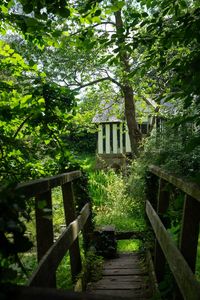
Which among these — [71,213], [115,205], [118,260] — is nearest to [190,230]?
[71,213]

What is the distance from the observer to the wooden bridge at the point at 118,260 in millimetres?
1551

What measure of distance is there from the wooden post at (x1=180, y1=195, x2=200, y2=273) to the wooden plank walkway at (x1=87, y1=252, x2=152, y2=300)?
1488mm

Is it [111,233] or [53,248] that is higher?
[53,248]

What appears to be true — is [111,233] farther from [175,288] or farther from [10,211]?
[10,211]

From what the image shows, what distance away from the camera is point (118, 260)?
235 inches

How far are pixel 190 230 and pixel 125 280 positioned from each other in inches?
103

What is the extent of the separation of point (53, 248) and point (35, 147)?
1.57m

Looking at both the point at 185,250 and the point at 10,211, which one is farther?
the point at 185,250

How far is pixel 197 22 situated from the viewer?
2.54 m

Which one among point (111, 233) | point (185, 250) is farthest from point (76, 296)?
point (111, 233)

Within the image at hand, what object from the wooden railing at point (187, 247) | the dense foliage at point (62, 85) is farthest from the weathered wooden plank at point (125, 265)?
the wooden railing at point (187, 247)

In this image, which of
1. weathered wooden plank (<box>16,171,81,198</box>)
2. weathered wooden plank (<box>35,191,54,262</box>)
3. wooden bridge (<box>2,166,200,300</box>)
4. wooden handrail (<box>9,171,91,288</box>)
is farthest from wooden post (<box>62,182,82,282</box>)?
weathered wooden plank (<box>35,191,54,262</box>)

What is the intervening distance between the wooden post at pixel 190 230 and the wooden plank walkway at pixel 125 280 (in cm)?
149

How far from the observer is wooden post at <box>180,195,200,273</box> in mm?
2262
